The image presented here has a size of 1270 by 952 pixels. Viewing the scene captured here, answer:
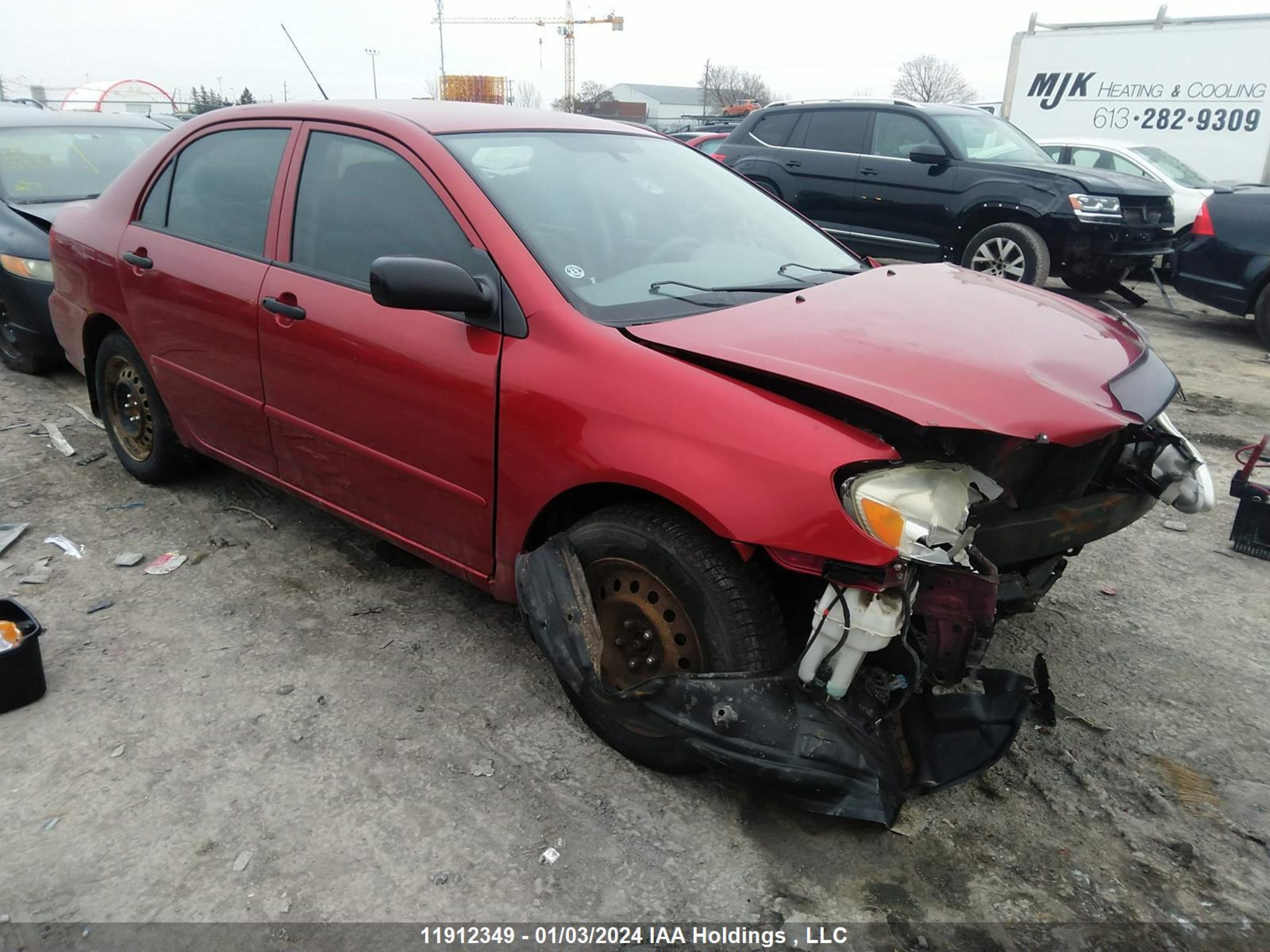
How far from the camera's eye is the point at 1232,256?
7.89 meters

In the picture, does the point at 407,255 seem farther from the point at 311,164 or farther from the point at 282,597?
the point at 282,597

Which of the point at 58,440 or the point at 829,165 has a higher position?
the point at 829,165

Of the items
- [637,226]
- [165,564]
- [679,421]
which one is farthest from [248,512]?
[679,421]

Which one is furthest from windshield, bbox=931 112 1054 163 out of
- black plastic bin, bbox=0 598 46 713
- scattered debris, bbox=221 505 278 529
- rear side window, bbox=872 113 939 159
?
black plastic bin, bbox=0 598 46 713

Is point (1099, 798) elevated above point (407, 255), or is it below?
below

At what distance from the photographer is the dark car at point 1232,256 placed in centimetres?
776

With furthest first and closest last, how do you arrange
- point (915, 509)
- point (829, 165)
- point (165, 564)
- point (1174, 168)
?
point (1174, 168), point (829, 165), point (165, 564), point (915, 509)

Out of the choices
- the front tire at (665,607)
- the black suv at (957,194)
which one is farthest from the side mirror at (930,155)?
the front tire at (665,607)

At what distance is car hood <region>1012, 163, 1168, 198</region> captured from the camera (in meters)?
8.20

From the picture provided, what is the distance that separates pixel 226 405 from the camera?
3.60 meters

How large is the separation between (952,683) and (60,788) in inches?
92.9

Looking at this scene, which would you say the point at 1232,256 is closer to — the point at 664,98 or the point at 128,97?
the point at 128,97

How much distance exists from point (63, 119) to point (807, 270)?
6343 millimetres

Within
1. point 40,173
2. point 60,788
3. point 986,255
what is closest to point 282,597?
point 60,788
